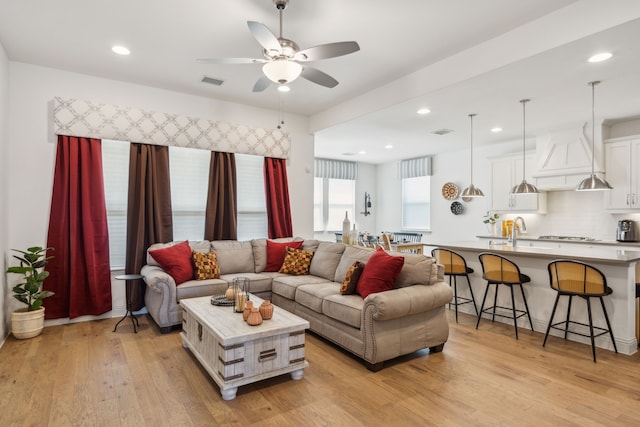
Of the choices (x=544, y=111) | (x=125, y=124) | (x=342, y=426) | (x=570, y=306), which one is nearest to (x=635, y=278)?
(x=570, y=306)

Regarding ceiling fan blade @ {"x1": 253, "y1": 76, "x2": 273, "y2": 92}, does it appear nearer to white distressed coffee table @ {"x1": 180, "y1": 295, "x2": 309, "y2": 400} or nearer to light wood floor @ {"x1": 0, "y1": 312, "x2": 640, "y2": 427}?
white distressed coffee table @ {"x1": 180, "y1": 295, "x2": 309, "y2": 400}

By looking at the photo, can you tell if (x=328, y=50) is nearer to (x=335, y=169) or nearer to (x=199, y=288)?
(x=199, y=288)

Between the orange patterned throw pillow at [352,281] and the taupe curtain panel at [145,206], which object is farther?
the taupe curtain panel at [145,206]

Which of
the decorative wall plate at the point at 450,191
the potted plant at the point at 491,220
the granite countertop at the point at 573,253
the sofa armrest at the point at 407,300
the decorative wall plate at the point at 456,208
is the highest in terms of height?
the decorative wall plate at the point at 450,191

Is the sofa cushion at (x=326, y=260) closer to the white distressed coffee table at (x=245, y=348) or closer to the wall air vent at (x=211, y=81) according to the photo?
the white distressed coffee table at (x=245, y=348)

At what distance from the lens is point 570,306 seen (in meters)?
3.70

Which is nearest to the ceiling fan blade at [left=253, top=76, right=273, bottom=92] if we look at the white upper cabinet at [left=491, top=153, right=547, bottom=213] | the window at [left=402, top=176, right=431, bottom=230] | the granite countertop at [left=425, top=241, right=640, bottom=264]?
the granite countertop at [left=425, top=241, right=640, bottom=264]

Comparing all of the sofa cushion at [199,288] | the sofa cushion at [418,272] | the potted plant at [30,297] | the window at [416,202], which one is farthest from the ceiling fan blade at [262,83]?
the window at [416,202]

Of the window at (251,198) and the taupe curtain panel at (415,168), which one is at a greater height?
the taupe curtain panel at (415,168)

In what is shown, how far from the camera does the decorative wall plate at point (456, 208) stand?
7.67 metres

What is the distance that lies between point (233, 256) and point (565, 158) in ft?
17.5

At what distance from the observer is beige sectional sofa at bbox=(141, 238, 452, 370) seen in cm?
297

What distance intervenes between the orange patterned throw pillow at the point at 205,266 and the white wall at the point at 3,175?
189 centimetres

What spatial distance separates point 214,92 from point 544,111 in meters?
4.49
